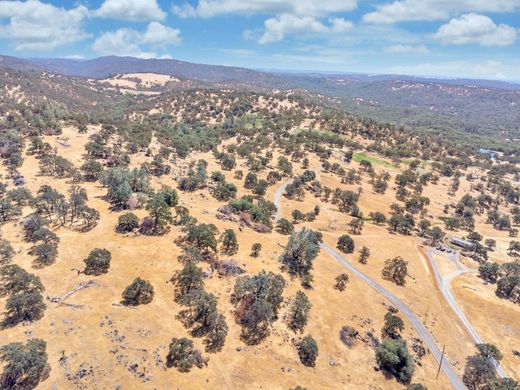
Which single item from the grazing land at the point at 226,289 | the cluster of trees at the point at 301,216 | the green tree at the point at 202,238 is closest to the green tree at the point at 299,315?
the grazing land at the point at 226,289

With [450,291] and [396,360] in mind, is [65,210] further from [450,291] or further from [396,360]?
[450,291]

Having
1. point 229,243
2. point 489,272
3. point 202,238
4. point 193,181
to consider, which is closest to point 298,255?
point 229,243

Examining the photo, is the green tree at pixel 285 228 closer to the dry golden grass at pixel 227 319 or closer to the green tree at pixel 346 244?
the dry golden grass at pixel 227 319

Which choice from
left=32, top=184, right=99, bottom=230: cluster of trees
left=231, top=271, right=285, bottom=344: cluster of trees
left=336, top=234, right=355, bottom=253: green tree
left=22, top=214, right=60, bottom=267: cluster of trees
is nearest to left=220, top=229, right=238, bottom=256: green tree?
left=231, top=271, right=285, bottom=344: cluster of trees

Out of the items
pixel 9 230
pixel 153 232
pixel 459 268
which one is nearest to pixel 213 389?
pixel 153 232

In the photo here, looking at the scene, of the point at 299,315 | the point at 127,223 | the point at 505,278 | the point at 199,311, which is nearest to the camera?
the point at 199,311
